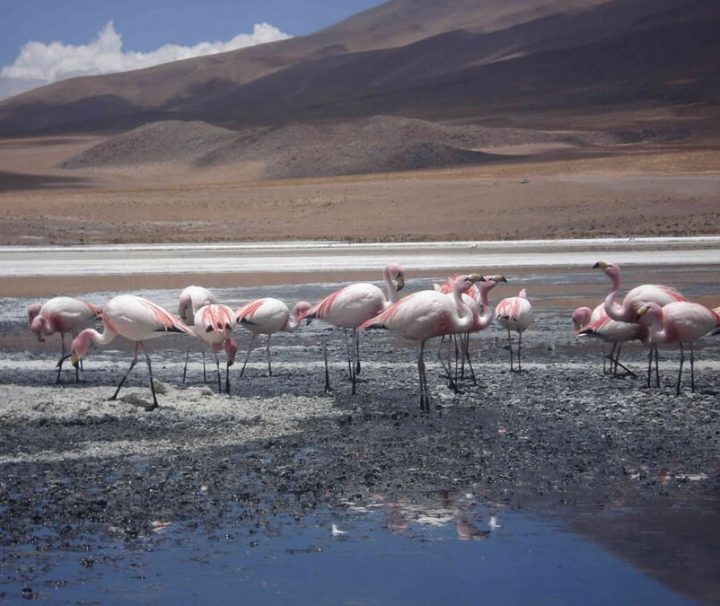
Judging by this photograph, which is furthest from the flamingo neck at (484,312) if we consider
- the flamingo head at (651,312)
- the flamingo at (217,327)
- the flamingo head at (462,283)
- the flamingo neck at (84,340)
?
the flamingo neck at (84,340)

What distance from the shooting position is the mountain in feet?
374

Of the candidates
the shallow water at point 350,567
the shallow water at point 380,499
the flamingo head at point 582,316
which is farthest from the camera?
the flamingo head at point 582,316

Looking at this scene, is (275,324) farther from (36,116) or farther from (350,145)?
(36,116)

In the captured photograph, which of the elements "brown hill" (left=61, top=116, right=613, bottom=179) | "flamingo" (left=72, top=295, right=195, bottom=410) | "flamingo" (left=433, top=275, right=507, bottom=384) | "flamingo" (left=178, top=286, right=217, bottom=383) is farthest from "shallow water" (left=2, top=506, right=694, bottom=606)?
"brown hill" (left=61, top=116, right=613, bottom=179)

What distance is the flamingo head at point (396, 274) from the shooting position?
11812 mm

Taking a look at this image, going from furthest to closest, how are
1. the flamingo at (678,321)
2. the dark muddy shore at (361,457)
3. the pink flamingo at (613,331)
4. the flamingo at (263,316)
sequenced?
the flamingo at (263,316), the pink flamingo at (613,331), the flamingo at (678,321), the dark muddy shore at (361,457)

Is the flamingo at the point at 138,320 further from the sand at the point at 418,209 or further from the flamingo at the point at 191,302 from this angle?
the sand at the point at 418,209

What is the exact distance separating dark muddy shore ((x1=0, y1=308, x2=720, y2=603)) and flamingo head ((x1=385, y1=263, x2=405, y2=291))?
93 cm

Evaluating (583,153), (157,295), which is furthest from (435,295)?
(583,153)

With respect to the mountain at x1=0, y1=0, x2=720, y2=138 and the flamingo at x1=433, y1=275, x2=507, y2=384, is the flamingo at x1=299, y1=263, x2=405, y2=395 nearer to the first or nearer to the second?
the flamingo at x1=433, y1=275, x2=507, y2=384

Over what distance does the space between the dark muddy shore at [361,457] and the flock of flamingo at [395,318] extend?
0.38 meters

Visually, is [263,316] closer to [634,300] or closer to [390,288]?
[390,288]

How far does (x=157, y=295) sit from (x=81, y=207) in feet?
90.5

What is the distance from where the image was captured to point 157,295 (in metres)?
20.0
